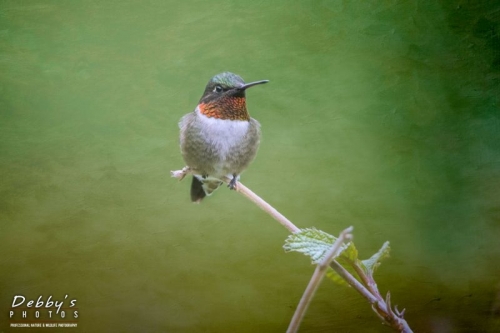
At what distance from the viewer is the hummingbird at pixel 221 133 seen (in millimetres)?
1924

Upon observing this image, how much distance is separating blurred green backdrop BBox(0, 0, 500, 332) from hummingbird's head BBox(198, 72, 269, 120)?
0.11 m

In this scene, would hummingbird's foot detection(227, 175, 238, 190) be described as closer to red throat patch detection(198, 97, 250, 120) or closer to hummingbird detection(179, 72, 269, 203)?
hummingbird detection(179, 72, 269, 203)

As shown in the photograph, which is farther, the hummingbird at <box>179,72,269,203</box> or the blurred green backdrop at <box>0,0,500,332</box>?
the blurred green backdrop at <box>0,0,500,332</box>

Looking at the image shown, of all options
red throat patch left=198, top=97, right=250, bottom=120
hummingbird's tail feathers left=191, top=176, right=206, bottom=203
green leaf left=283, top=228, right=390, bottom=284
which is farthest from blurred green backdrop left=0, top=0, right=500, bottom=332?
green leaf left=283, top=228, right=390, bottom=284

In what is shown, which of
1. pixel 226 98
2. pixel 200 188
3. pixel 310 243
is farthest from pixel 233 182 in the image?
pixel 310 243

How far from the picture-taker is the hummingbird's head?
1.96m

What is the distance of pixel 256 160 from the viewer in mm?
2184

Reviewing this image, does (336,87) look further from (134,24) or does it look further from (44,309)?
(44,309)

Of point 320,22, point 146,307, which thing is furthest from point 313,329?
point 320,22

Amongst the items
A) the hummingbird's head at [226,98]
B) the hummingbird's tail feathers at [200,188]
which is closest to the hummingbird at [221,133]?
the hummingbird's head at [226,98]

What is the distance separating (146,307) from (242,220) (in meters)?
0.57

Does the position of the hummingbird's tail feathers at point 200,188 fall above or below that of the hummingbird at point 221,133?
below

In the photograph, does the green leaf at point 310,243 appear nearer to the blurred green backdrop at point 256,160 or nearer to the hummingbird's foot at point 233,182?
the hummingbird's foot at point 233,182

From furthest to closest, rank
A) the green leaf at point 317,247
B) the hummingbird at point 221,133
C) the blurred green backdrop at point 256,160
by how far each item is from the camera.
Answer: the blurred green backdrop at point 256,160 → the hummingbird at point 221,133 → the green leaf at point 317,247
